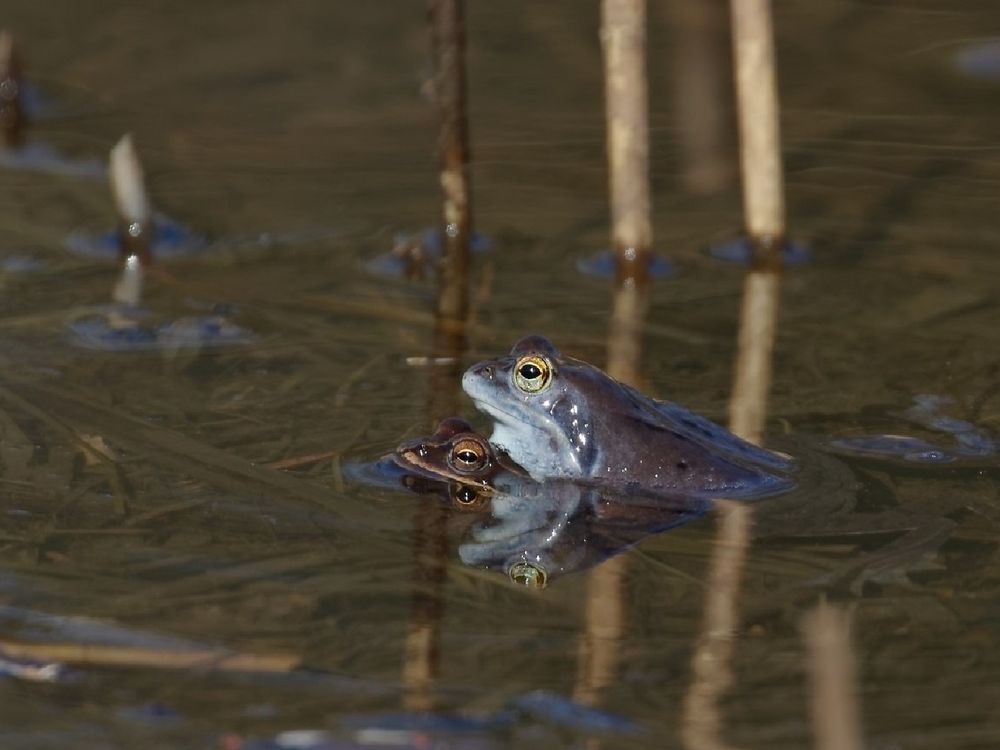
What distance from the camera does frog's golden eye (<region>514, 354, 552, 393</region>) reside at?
212 inches

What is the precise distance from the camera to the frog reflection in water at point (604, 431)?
5.42m

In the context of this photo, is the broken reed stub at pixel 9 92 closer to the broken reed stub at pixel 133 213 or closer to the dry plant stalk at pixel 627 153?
the broken reed stub at pixel 133 213

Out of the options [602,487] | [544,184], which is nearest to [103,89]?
[544,184]

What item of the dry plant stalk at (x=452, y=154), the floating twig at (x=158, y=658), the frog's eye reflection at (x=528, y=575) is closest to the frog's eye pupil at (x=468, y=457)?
the frog's eye reflection at (x=528, y=575)

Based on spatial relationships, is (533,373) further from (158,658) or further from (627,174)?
(627,174)

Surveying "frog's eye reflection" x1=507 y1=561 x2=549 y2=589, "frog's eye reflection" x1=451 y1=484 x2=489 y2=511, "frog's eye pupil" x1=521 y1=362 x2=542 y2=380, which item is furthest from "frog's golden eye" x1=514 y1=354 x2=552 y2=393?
"frog's eye reflection" x1=507 y1=561 x2=549 y2=589

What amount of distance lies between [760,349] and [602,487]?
1560 mm

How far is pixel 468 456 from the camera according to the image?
5.50m

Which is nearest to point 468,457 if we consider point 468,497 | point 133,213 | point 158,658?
point 468,497

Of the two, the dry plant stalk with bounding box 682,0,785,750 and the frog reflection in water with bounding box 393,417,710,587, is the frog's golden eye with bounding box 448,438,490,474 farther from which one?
the dry plant stalk with bounding box 682,0,785,750

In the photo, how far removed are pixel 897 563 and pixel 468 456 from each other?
1389 mm

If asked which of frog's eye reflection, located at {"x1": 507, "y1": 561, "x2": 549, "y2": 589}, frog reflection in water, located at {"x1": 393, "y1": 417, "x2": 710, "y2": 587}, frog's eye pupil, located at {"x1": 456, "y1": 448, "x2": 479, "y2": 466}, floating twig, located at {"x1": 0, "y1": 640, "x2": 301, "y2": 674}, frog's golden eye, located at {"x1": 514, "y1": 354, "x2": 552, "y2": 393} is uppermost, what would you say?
frog's golden eye, located at {"x1": 514, "y1": 354, "x2": 552, "y2": 393}

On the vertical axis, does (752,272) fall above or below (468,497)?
above

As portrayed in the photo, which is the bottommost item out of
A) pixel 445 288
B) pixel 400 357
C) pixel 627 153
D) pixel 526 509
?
pixel 526 509
